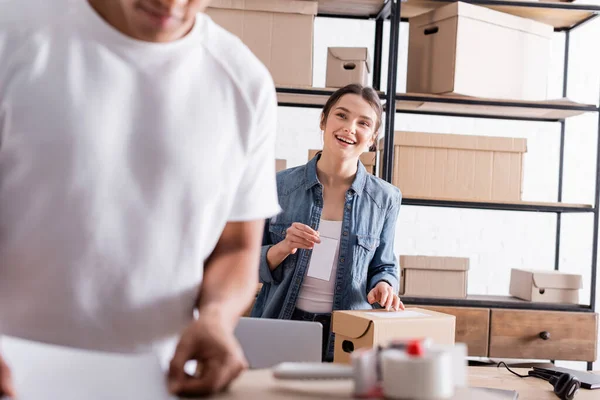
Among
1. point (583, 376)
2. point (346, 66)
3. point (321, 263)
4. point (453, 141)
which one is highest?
point (346, 66)

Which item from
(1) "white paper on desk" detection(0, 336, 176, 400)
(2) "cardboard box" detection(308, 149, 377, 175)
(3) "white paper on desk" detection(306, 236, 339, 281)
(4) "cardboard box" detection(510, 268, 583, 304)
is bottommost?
(4) "cardboard box" detection(510, 268, 583, 304)

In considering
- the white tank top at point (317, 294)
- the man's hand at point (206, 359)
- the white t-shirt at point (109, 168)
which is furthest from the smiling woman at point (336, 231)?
the man's hand at point (206, 359)

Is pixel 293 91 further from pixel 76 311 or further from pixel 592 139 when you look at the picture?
pixel 76 311

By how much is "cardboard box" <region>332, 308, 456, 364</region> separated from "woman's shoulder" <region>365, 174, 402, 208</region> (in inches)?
21.2

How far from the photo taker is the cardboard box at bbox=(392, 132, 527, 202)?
3.11m

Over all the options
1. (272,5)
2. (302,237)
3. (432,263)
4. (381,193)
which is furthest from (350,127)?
(432,263)

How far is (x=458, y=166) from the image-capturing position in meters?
3.14

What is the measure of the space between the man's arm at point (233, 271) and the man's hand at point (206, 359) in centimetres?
8

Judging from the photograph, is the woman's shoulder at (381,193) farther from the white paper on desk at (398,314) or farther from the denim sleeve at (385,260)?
the white paper on desk at (398,314)

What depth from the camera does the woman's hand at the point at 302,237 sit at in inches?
84.9

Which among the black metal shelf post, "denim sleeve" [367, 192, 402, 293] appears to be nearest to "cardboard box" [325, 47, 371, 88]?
the black metal shelf post

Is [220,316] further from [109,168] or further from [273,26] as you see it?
[273,26]

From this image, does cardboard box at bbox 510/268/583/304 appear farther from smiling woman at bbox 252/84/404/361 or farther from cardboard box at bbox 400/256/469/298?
smiling woman at bbox 252/84/404/361

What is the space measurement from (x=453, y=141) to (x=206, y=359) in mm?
2513
